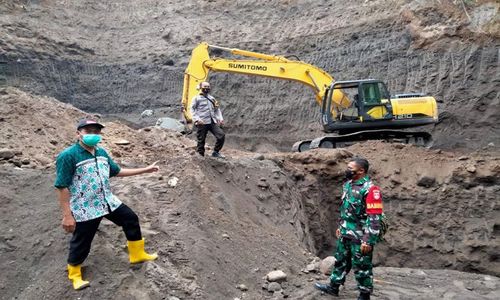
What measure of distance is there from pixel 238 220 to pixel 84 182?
279cm

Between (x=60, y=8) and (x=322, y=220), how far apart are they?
1735 cm

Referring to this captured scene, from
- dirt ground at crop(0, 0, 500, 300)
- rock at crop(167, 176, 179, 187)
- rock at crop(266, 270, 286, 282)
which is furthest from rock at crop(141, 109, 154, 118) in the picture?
rock at crop(266, 270, 286, 282)

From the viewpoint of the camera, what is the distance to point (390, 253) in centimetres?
1004

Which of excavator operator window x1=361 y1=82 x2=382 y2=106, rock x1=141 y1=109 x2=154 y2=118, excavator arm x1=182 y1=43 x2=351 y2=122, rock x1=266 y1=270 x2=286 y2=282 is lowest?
rock x1=266 y1=270 x2=286 y2=282

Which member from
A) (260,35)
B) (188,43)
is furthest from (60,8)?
(260,35)

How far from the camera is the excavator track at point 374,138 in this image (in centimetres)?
1229

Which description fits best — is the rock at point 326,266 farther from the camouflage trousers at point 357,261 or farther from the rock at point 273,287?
the camouflage trousers at point 357,261

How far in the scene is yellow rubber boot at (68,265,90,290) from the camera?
453cm

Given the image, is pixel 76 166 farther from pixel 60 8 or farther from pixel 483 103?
pixel 60 8

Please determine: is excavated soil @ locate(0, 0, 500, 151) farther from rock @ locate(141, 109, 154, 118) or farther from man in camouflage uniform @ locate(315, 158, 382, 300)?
man in camouflage uniform @ locate(315, 158, 382, 300)

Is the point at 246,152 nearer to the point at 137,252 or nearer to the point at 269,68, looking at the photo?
the point at 269,68

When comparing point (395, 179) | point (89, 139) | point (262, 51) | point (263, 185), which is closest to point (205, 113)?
point (263, 185)

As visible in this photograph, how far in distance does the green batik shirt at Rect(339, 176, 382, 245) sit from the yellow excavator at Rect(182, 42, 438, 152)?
740cm

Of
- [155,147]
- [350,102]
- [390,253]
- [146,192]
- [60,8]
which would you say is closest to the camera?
[146,192]
